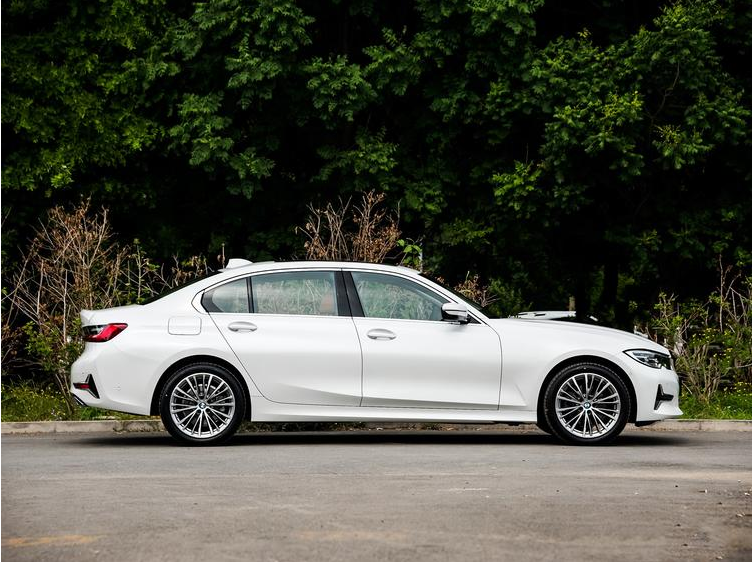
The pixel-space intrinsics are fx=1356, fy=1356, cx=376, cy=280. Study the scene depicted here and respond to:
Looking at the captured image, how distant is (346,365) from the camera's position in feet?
40.1

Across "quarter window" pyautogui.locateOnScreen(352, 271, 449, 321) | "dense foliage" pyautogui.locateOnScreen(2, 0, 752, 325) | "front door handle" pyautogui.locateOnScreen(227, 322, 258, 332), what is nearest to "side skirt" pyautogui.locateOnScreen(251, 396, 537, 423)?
"front door handle" pyautogui.locateOnScreen(227, 322, 258, 332)

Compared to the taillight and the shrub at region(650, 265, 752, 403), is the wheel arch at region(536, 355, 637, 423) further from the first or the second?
the shrub at region(650, 265, 752, 403)

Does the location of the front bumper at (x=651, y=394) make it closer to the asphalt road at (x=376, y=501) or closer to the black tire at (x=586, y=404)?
the black tire at (x=586, y=404)

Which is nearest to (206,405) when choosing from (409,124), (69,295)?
(69,295)

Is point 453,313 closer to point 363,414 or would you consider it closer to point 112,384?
point 363,414

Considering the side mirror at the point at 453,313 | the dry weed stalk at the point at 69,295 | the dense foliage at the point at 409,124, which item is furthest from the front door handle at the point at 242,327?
the dense foliage at the point at 409,124

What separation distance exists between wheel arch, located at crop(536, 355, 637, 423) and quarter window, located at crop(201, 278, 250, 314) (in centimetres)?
280

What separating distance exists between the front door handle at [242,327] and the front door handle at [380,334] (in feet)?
3.42

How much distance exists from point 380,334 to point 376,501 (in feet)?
12.5

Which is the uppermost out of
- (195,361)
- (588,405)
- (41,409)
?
(195,361)

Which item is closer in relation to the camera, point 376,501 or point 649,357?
point 376,501

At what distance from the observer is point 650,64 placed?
70.3ft

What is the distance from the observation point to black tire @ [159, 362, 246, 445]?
12117 mm

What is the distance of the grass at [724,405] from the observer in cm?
1564
